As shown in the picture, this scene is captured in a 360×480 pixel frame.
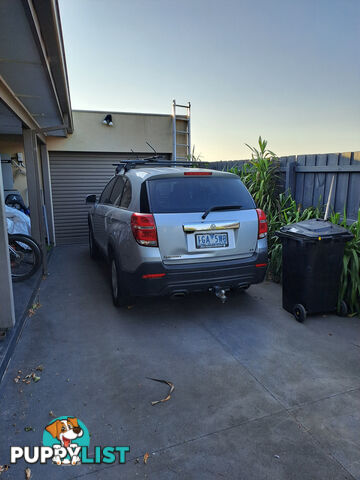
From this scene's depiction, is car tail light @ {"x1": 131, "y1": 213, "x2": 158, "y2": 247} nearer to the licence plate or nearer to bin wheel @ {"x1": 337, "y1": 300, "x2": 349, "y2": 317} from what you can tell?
the licence plate

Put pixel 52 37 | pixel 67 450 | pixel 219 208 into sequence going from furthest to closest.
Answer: pixel 219 208, pixel 52 37, pixel 67 450

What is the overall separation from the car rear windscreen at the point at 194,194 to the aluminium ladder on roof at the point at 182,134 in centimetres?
481

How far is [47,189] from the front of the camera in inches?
304

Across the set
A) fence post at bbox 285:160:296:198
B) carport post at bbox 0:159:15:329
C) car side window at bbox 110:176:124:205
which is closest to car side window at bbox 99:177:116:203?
car side window at bbox 110:176:124:205

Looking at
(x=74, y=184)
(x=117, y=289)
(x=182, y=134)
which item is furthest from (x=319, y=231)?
(x=74, y=184)

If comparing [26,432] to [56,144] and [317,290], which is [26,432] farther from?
[56,144]

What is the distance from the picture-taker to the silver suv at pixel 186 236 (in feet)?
10.6

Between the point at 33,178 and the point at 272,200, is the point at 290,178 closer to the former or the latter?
the point at 272,200

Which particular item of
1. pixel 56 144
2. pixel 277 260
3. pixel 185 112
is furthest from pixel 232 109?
pixel 277 260

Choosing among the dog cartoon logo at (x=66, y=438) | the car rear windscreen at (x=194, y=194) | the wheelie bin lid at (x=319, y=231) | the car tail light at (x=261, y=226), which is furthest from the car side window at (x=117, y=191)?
the dog cartoon logo at (x=66, y=438)

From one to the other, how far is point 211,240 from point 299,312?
133cm

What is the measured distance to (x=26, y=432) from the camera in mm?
2008

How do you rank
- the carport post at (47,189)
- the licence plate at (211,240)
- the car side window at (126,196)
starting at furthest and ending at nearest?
the carport post at (47,189), the car side window at (126,196), the licence plate at (211,240)

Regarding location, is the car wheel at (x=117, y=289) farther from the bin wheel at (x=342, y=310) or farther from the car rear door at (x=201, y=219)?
the bin wheel at (x=342, y=310)
